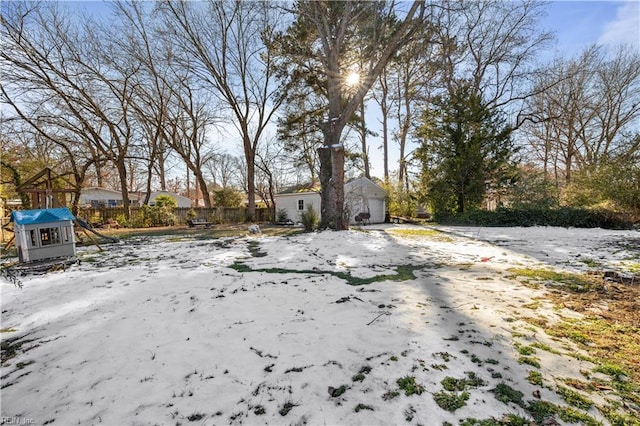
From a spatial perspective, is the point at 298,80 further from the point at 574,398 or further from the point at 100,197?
the point at 100,197

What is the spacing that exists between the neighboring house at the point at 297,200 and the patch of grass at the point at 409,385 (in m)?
15.9

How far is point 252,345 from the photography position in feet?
7.98

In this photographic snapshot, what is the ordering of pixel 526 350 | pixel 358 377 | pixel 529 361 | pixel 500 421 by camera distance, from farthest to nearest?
pixel 526 350, pixel 529 361, pixel 358 377, pixel 500 421

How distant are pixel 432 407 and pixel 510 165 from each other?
54.7ft

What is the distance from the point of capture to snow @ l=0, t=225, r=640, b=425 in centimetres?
173

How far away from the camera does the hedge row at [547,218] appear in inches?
443

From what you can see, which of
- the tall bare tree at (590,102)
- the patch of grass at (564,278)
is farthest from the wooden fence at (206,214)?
the tall bare tree at (590,102)

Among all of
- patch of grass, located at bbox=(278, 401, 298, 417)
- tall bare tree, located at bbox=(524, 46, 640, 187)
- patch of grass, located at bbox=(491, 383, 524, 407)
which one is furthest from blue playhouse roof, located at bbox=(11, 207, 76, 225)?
tall bare tree, located at bbox=(524, 46, 640, 187)

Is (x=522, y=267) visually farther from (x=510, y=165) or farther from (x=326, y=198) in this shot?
(x=510, y=165)

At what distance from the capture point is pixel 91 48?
1380 centimetres

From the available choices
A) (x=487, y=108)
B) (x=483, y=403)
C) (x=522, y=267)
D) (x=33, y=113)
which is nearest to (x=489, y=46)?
(x=487, y=108)

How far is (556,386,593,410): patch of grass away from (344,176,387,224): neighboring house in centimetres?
1460

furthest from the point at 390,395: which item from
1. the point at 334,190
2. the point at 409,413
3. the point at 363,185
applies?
the point at 363,185

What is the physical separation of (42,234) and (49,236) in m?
0.11
